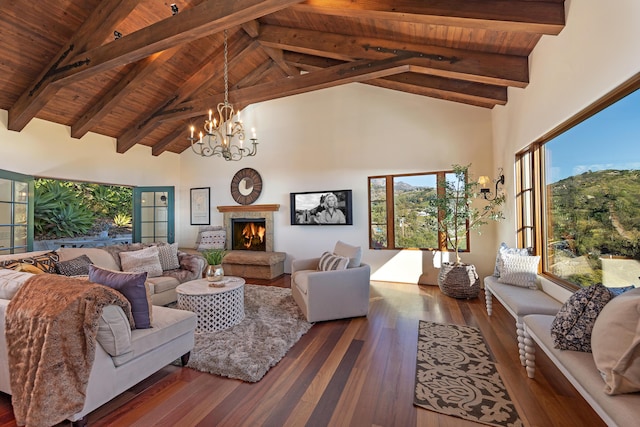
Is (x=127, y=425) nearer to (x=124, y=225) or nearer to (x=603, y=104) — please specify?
(x=603, y=104)

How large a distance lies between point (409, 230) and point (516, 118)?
232 centimetres

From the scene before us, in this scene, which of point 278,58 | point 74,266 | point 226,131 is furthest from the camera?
point 278,58

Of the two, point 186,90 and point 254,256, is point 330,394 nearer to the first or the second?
point 254,256

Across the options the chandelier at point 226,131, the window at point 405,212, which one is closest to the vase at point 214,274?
the chandelier at point 226,131

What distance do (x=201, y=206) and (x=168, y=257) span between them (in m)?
2.81

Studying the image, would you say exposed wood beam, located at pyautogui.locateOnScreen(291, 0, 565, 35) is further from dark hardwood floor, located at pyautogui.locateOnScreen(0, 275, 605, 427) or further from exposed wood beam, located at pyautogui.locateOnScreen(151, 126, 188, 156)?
exposed wood beam, located at pyautogui.locateOnScreen(151, 126, 188, 156)

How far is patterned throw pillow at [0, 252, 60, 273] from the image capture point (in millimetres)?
2678

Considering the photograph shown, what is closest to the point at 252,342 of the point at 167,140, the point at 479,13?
the point at 479,13

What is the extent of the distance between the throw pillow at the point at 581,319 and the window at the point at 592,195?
0.64m

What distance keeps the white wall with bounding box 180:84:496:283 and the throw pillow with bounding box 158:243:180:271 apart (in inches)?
86.0

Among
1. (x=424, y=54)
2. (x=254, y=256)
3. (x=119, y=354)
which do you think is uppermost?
(x=424, y=54)

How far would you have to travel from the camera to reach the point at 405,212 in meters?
5.05

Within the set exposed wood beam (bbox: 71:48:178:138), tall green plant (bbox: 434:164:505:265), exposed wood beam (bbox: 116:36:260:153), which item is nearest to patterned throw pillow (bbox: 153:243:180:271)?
exposed wood beam (bbox: 71:48:178:138)

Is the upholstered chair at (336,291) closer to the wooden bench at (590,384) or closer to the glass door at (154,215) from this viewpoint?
the wooden bench at (590,384)
